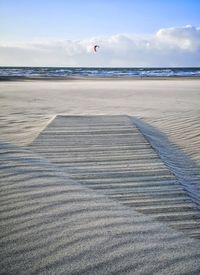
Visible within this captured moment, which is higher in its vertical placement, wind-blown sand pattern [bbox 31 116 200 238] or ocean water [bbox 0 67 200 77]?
ocean water [bbox 0 67 200 77]

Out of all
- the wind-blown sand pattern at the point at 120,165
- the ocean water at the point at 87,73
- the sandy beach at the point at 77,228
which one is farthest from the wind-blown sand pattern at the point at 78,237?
the ocean water at the point at 87,73

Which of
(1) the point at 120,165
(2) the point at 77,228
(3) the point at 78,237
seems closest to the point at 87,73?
(1) the point at 120,165

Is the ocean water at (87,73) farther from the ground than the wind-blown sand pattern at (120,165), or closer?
→ farther from the ground

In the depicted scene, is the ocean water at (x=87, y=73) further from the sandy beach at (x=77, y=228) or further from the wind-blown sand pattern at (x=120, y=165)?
the sandy beach at (x=77, y=228)

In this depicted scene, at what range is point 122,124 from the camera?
242 inches

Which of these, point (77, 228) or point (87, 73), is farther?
point (87, 73)

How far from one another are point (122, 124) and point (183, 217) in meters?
3.64

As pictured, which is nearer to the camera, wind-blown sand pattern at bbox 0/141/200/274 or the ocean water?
wind-blown sand pattern at bbox 0/141/200/274

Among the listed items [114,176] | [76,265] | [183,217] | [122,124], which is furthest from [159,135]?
[76,265]

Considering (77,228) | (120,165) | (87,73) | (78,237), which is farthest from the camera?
(87,73)

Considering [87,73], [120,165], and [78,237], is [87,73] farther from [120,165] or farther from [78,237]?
[78,237]

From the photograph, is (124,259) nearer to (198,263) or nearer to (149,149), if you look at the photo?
(198,263)

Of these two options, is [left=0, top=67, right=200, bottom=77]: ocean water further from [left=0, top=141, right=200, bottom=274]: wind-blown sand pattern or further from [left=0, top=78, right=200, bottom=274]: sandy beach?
[left=0, top=141, right=200, bottom=274]: wind-blown sand pattern

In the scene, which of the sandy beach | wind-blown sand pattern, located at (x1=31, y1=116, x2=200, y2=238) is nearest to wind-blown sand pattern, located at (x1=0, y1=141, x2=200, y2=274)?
the sandy beach
